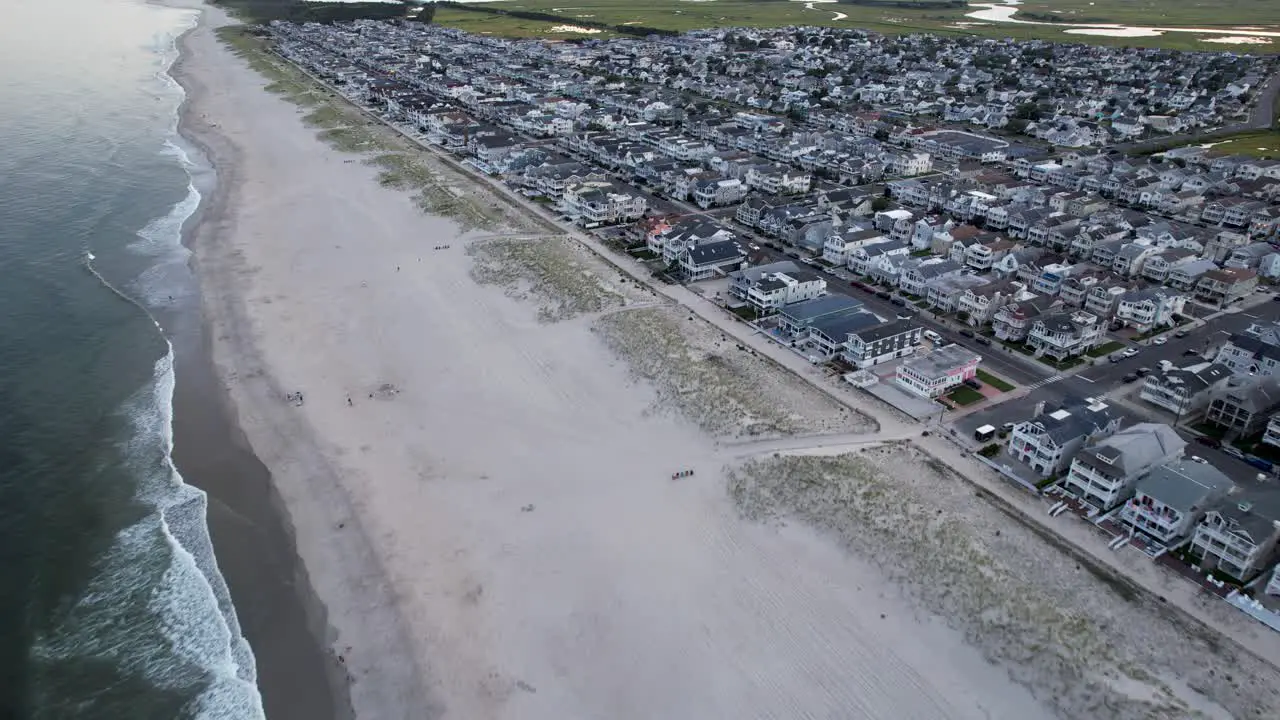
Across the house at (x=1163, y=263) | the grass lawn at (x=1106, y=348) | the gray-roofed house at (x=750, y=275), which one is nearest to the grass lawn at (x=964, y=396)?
the grass lawn at (x=1106, y=348)

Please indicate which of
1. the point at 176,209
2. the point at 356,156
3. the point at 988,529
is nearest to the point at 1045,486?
the point at 988,529

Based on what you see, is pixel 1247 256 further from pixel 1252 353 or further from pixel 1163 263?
pixel 1252 353

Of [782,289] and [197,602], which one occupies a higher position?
[782,289]

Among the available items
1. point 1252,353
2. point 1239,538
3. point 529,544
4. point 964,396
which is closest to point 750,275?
point 964,396

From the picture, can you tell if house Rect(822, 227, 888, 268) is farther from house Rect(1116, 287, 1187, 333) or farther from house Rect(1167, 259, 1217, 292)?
house Rect(1167, 259, 1217, 292)

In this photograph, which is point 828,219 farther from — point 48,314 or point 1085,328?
point 48,314

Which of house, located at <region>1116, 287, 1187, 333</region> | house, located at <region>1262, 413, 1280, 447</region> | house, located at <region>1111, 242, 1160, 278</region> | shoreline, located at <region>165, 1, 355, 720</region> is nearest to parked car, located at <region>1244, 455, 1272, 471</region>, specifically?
house, located at <region>1262, 413, 1280, 447</region>

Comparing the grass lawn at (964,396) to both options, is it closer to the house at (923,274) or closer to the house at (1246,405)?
the house at (1246,405)
